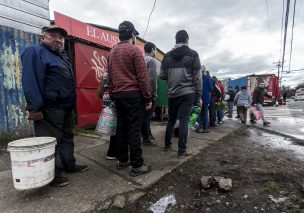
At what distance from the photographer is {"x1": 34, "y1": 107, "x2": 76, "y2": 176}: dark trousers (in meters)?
2.67

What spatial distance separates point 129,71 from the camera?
120 inches

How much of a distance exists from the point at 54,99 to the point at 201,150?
283 centimetres

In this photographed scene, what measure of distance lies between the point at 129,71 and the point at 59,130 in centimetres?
116

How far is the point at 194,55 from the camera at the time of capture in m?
3.79

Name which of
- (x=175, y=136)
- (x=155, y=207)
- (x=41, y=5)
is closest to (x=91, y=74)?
(x=41, y=5)

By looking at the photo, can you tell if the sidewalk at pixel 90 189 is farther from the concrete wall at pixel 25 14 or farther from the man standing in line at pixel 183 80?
the concrete wall at pixel 25 14

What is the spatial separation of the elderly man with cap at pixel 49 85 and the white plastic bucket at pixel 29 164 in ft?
1.04

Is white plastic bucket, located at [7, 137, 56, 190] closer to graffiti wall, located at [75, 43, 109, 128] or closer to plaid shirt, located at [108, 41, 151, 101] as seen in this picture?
plaid shirt, located at [108, 41, 151, 101]

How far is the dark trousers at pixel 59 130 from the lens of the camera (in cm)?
267

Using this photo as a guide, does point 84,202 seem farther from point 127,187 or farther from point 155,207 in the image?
point 155,207

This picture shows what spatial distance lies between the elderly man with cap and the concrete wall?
10.2ft

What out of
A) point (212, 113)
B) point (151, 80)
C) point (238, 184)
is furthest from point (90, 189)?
point (212, 113)

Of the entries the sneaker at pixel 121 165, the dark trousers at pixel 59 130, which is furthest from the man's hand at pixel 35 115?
the sneaker at pixel 121 165

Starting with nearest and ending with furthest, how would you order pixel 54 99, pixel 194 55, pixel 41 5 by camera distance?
pixel 54 99
pixel 194 55
pixel 41 5
